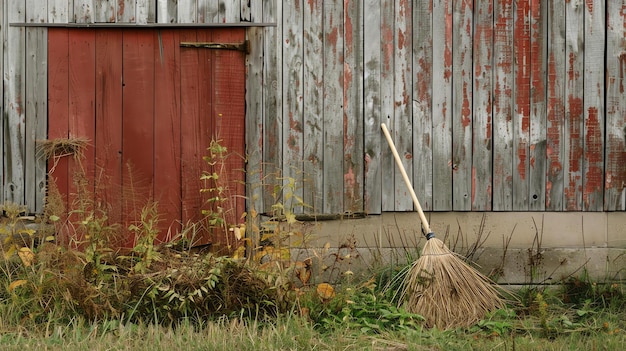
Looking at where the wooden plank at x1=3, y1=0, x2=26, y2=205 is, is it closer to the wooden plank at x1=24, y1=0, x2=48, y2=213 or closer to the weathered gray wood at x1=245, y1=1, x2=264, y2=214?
the wooden plank at x1=24, y1=0, x2=48, y2=213

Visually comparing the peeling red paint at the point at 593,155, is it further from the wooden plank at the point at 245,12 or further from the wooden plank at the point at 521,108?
the wooden plank at the point at 245,12

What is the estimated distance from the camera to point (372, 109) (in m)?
6.64

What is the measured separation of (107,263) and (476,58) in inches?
131

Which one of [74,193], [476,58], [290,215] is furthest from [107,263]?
[476,58]

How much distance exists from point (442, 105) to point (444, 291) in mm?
1602

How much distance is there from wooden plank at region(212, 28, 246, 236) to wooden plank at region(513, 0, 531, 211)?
2205mm

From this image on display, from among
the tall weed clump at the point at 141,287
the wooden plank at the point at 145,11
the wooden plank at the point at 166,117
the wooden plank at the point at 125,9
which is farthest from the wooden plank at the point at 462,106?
the wooden plank at the point at 125,9

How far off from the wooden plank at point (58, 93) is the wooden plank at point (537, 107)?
3740 millimetres

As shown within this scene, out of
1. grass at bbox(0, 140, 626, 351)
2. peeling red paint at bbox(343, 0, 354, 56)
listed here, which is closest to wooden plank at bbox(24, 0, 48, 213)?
grass at bbox(0, 140, 626, 351)

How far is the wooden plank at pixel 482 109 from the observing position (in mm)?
6633

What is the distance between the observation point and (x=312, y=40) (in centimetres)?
662

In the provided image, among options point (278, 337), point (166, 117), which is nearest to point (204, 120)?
point (166, 117)

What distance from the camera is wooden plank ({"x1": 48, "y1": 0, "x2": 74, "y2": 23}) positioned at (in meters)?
6.54

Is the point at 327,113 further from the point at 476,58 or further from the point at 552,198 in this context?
the point at 552,198
